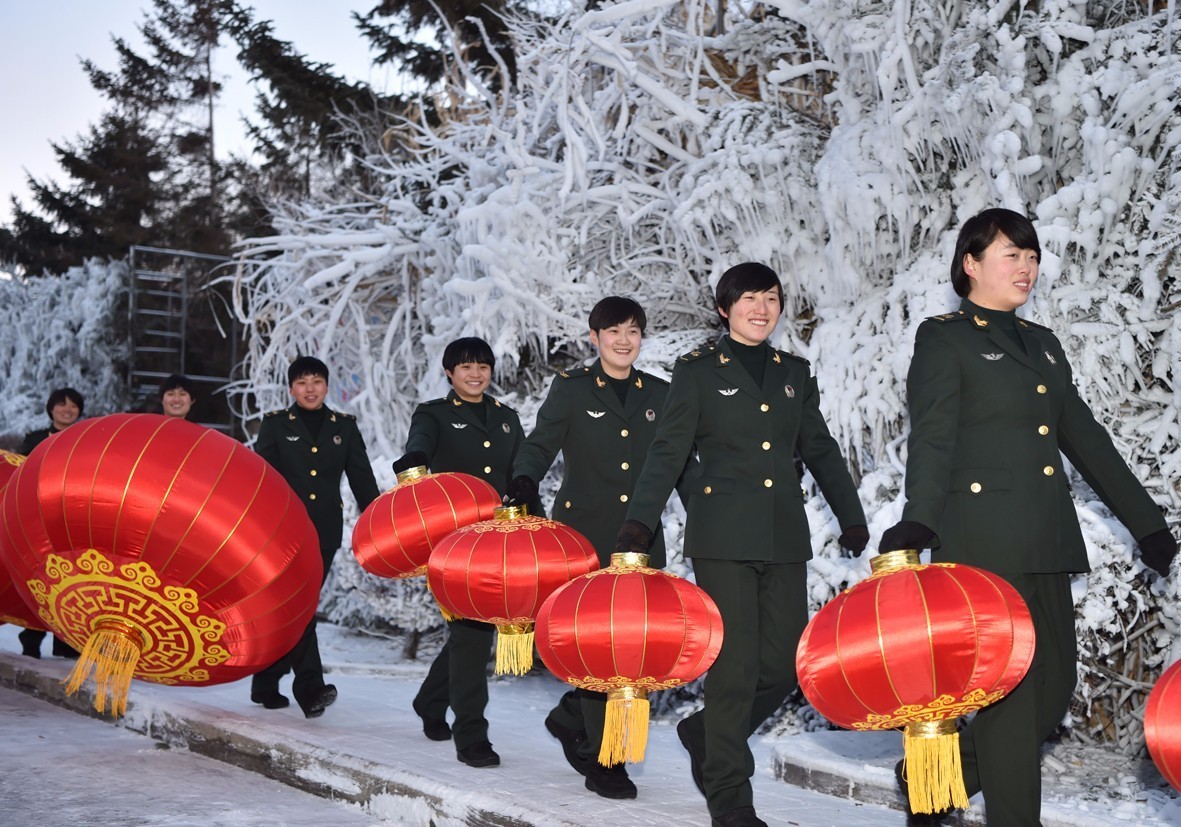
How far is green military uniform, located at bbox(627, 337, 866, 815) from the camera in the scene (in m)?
4.50

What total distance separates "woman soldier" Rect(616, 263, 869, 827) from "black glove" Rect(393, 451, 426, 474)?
5.81 ft

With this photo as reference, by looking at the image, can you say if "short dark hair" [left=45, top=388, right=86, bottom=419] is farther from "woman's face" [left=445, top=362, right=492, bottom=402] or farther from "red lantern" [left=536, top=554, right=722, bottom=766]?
"red lantern" [left=536, top=554, right=722, bottom=766]

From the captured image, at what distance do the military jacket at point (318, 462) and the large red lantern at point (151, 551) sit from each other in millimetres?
1524

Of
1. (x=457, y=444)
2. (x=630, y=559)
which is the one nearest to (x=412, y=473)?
(x=457, y=444)

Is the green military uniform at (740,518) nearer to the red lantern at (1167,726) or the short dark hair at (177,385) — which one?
the red lantern at (1167,726)

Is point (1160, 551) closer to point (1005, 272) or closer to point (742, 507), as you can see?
point (1005, 272)

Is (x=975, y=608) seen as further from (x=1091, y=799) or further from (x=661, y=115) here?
(x=661, y=115)

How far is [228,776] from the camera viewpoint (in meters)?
6.03

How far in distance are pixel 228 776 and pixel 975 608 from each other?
12.6 feet

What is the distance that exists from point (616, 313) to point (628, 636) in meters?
1.72

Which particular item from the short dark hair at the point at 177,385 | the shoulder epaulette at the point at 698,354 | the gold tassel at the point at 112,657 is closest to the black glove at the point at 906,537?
the shoulder epaulette at the point at 698,354

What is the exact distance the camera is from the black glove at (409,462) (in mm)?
6102

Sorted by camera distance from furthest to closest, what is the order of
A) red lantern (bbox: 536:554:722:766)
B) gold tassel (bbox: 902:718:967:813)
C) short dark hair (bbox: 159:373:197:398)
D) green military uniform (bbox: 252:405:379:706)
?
short dark hair (bbox: 159:373:197:398), green military uniform (bbox: 252:405:379:706), red lantern (bbox: 536:554:722:766), gold tassel (bbox: 902:718:967:813)

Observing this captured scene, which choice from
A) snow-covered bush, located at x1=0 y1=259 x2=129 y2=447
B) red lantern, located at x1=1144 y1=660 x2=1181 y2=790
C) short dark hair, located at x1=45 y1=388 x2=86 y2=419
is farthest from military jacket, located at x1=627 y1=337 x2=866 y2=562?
snow-covered bush, located at x1=0 y1=259 x2=129 y2=447
